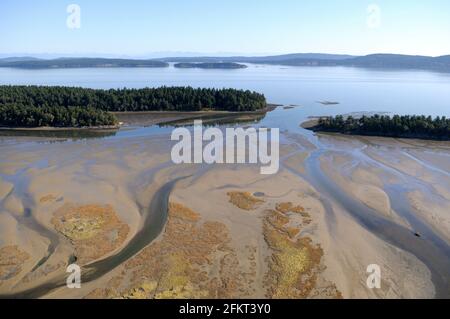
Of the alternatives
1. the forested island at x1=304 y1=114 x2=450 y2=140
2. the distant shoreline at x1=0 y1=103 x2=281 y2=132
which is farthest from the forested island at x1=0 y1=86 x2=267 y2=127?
the forested island at x1=304 y1=114 x2=450 y2=140

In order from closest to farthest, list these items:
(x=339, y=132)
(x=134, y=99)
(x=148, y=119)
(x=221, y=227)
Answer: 1. (x=221, y=227)
2. (x=339, y=132)
3. (x=148, y=119)
4. (x=134, y=99)

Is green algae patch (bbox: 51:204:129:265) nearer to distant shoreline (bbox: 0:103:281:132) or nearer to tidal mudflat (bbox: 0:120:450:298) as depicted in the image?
tidal mudflat (bbox: 0:120:450:298)

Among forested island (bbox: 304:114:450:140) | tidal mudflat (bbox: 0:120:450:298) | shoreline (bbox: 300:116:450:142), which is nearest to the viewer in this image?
tidal mudflat (bbox: 0:120:450:298)

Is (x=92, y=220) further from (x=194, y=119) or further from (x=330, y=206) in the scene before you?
(x=194, y=119)

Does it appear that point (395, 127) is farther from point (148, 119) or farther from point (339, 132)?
point (148, 119)

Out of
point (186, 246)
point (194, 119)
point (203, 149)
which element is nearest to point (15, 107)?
point (194, 119)

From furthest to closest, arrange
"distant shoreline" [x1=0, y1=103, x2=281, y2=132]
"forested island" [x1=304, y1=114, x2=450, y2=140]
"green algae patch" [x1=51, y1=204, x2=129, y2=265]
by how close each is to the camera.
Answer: "distant shoreline" [x1=0, y1=103, x2=281, y2=132], "forested island" [x1=304, y1=114, x2=450, y2=140], "green algae patch" [x1=51, y1=204, x2=129, y2=265]

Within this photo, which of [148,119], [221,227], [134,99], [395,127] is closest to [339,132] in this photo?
[395,127]
